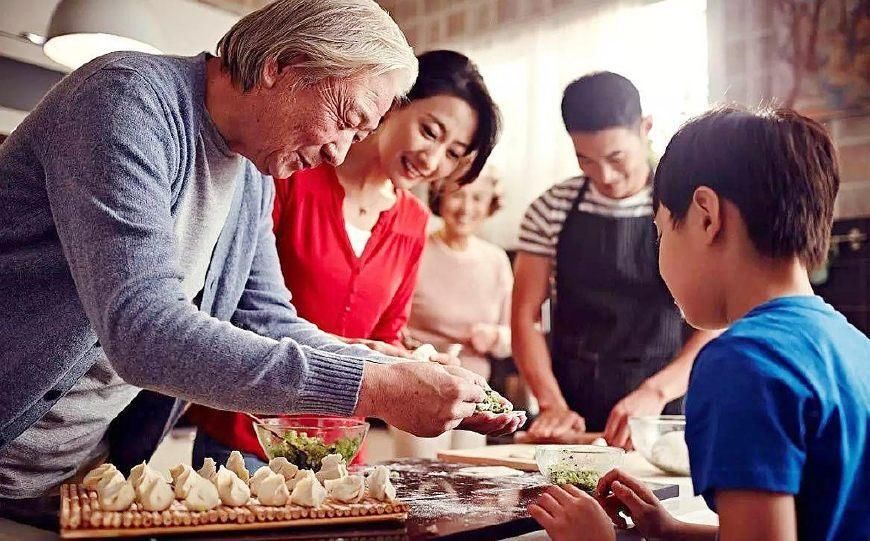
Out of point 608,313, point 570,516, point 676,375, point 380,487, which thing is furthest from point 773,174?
point 608,313

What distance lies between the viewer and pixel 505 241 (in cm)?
373

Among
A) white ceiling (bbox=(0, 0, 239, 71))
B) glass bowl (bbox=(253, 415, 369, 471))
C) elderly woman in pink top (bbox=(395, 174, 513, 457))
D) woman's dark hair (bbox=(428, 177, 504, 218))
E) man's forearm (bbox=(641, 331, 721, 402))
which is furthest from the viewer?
woman's dark hair (bbox=(428, 177, 504, 218))

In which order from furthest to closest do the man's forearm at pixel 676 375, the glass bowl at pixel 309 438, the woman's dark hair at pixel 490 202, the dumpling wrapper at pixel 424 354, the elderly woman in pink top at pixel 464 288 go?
the woman's dark hair at pixel 490 202 → the elderly woman in pink top at pixel 464 288 → the man's forearm at pixel 676 375 → the dumpling wrapper at pixel 424 354 → the glass bowl at pixel 309 438

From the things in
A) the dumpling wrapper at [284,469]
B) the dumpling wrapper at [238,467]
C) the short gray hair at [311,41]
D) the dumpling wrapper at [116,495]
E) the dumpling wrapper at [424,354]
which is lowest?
the dumpling wrapper at [424,354]

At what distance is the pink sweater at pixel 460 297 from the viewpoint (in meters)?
3.21

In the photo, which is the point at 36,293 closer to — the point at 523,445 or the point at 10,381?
the point at 10,381

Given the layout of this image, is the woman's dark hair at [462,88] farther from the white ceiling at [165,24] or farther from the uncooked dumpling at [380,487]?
the uncooked dumpling at [380,487]

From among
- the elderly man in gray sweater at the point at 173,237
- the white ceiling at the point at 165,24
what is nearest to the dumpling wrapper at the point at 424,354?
the elderly man in gray sweater at the point at 173,237

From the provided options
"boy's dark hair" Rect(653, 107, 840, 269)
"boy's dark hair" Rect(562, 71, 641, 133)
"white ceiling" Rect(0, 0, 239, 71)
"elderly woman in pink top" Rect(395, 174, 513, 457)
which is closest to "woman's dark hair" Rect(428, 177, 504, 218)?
"elderly woman in pink top" Rect(395, 174, 513, 457)

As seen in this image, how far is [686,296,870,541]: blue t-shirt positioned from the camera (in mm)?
844

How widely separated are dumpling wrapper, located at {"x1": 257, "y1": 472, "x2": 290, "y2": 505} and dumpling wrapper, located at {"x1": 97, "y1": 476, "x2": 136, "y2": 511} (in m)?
0.14

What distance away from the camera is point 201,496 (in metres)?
0.95

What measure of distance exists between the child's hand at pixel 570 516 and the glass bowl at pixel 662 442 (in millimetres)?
550

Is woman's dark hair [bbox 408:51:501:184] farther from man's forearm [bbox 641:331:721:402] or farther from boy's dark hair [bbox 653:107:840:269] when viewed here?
boy's dark hair [bbox 653:107:840:269]
